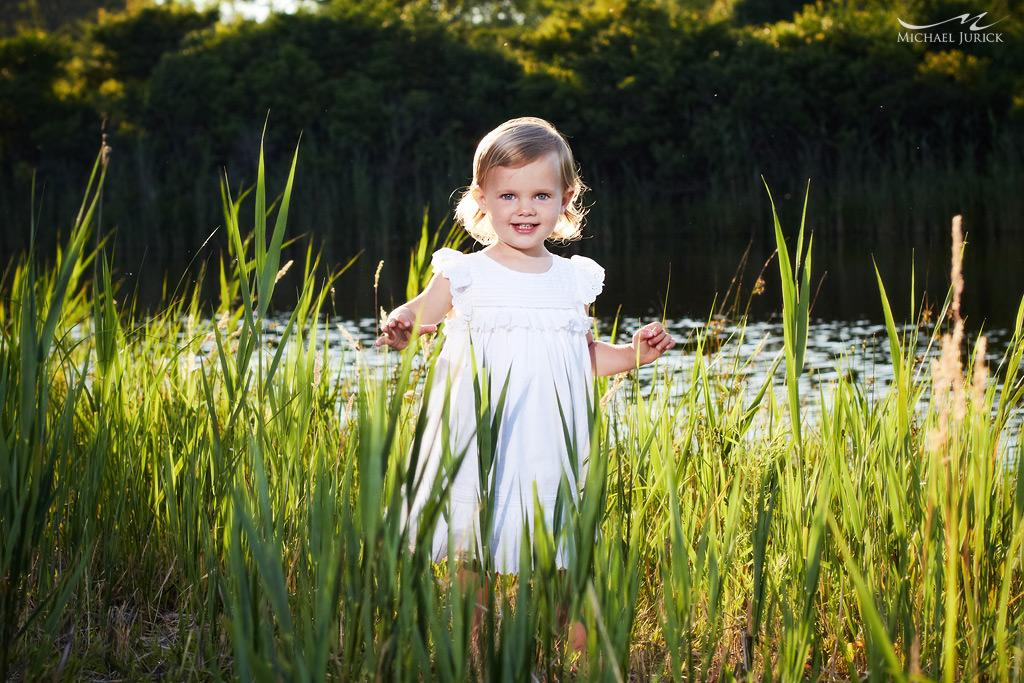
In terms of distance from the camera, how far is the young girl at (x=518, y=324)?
203 centimetres

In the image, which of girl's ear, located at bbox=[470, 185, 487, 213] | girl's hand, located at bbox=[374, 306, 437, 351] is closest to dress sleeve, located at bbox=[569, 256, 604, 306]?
girl's ear, located at bbox=[470, 185, 487, 213]

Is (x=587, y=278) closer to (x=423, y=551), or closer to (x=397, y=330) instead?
(x=397, y=330)

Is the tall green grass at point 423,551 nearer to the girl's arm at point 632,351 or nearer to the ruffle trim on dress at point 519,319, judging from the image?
the girl's arm at point 632,351

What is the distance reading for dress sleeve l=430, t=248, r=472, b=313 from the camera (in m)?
2.16

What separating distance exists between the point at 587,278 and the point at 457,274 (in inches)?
11.9

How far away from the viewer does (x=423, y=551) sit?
4.14ft

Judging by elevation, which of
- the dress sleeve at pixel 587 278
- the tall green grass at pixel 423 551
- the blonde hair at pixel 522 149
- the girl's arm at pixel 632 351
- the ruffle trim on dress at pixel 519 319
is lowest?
the tall green grass at pixel 423 551

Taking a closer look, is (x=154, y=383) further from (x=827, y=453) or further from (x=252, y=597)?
(x=827, y=453)

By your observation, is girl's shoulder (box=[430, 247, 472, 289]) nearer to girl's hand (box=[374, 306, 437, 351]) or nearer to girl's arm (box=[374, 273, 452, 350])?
girl's arm (box=[374, 273, 452, 350])

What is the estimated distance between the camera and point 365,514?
45.4 inches

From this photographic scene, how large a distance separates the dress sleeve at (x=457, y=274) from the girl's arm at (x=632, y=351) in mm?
302

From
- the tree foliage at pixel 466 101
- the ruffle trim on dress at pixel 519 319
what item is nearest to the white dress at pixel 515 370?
the ruffle trim on dress at pixel 519 319

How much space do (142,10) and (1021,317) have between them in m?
22.3

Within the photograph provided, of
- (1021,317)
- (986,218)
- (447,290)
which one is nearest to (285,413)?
(447,290)
